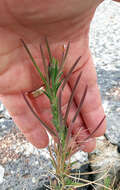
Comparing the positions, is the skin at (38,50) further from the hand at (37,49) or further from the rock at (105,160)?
the rock at (105,160)

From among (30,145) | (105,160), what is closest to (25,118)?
(30,145)

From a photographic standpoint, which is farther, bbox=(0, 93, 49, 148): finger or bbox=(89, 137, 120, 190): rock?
bbox=(89, 137, 120, 190): rock

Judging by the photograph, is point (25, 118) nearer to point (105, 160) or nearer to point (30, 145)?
point (30, 145)

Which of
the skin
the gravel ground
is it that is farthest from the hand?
the gravel ground

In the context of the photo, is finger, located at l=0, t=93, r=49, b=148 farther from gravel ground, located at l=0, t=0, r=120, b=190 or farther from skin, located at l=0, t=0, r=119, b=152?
gravel ground, located at l=0, t=0, r=120, b=190

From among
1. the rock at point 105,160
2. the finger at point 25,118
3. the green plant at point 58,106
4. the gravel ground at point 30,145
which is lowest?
the rock at point 105,160

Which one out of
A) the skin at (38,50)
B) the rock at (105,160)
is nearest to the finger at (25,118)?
the skin at (38,50)

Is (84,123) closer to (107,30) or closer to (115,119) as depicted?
(115,119)
